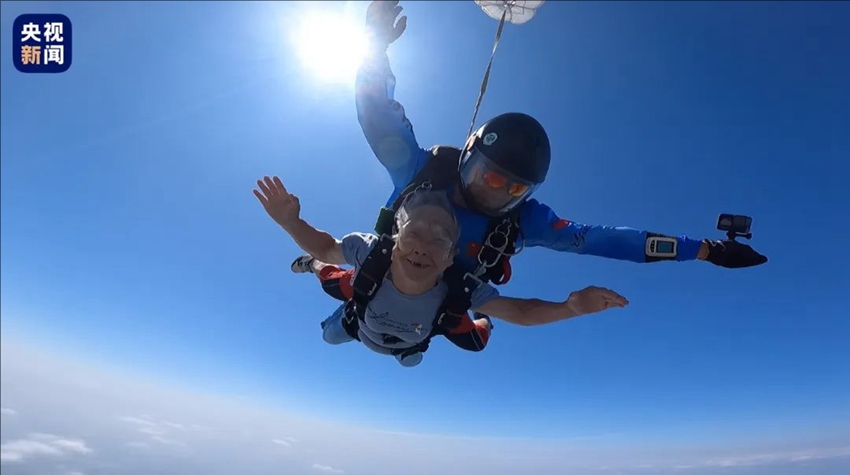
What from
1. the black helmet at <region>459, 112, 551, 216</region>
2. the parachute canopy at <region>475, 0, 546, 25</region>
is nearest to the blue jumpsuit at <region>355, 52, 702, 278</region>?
the black helmet at <region>459, 112, 551, 216</region>

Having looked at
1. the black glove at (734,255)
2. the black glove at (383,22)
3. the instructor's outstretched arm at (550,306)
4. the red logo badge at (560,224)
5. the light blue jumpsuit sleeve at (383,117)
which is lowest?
the instructor's outstretched arm at (550,306)

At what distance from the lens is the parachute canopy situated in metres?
2.85

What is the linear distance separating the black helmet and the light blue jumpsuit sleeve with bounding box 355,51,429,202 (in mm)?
359

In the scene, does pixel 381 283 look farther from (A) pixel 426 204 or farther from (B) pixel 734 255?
(B) pixel 734 255

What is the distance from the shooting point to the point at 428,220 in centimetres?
196

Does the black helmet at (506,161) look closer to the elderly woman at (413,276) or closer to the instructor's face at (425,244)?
the elderly woman at (413,276)

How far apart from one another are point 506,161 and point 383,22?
0.98 meters

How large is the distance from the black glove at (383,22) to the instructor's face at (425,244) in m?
0.96

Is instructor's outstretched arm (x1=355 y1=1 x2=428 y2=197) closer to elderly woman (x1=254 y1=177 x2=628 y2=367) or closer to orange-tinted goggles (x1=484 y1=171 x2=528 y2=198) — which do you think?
elderly woman (x1=254 y1=177 x2=628 y2=367)

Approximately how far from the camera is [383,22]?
6.97 feet

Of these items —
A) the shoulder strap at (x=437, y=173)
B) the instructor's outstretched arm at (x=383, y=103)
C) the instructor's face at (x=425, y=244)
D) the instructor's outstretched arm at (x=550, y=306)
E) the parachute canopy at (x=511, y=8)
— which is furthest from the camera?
the parachute canopy at (x=511, y=8)

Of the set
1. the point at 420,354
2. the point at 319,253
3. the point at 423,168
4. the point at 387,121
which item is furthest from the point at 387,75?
the point at 420,354

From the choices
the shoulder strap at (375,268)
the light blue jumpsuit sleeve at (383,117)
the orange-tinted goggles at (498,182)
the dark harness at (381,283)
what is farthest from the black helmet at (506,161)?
the shoulder strap at (375,268)

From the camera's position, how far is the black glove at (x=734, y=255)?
6.83 ft
